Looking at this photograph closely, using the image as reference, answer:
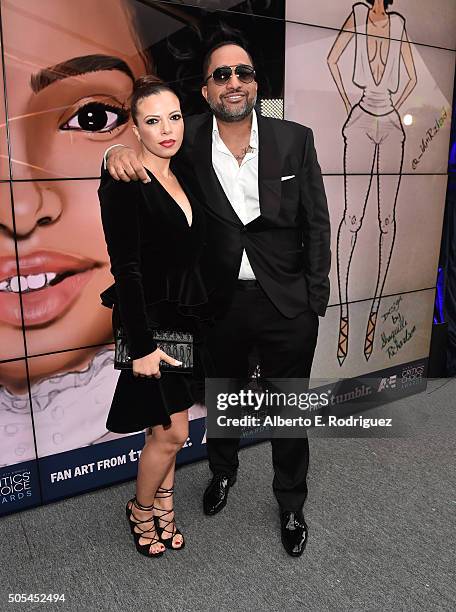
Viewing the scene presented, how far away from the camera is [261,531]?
2361 mm

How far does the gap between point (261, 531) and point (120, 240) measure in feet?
4.68

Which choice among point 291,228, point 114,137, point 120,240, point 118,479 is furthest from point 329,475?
point 114,137

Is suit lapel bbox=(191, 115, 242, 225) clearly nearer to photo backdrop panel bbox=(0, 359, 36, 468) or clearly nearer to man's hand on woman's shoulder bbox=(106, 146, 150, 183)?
man's hand on woman's shoulder bbox=(106, 146, 150, 183)

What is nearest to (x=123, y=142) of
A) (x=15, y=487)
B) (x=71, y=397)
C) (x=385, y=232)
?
(x=71, y=397)

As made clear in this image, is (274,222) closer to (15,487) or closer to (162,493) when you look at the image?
(162,493)

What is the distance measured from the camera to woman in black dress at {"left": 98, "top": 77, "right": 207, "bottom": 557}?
5.69 ft

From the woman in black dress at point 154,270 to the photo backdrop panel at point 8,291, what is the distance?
594 millimetres

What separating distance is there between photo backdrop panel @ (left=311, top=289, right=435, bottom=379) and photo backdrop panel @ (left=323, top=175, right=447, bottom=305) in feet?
0.27

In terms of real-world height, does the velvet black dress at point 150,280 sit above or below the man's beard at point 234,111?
below

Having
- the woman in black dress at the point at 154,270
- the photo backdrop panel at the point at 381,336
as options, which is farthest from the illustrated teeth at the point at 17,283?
the photo backdrop panel at the point at 381,336

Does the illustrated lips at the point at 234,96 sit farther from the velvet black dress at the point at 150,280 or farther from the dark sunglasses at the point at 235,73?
the velvet black dress at the point at 150,280

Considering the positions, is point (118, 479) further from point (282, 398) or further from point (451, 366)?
point (451, 366)

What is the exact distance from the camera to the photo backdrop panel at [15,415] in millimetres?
2385

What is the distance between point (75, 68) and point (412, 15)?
2.11m
